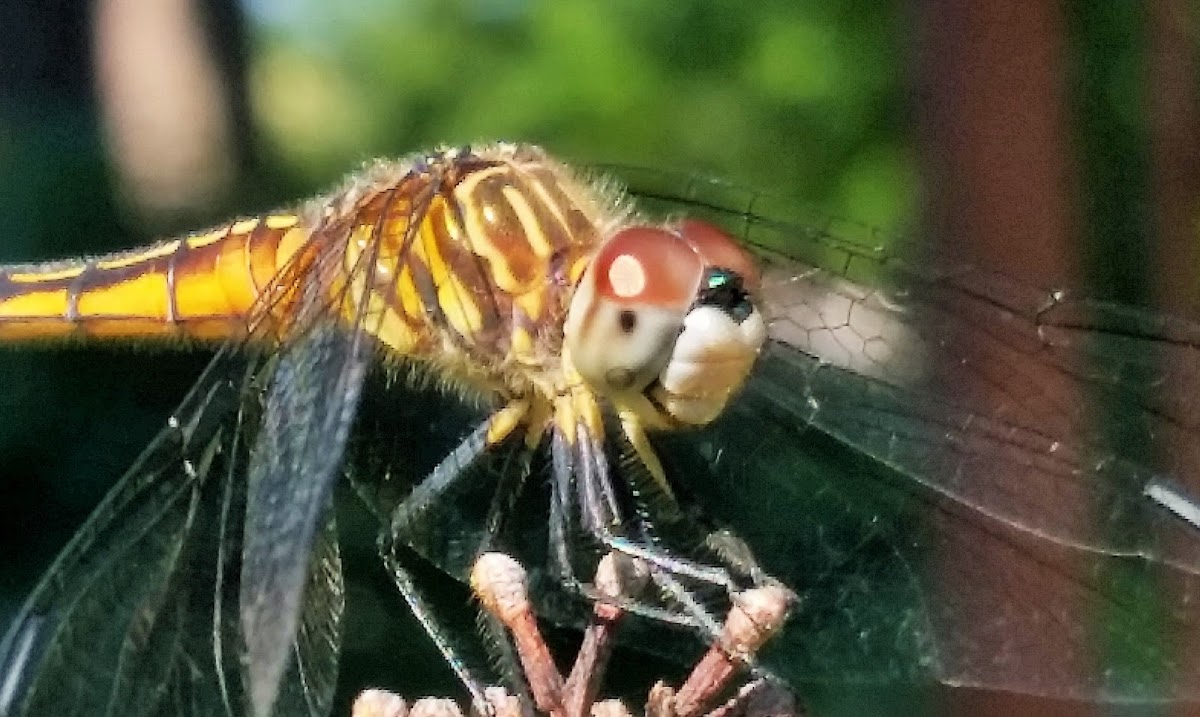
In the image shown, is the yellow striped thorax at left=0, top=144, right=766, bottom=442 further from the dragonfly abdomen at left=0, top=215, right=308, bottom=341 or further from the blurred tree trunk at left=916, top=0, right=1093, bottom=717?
the blurred tree trunk at left=916, top=0, right=1093, bottom=717

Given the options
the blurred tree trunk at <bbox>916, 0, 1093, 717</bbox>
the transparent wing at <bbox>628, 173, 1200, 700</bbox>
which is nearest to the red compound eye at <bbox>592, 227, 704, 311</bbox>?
the transparent wing at <bbox>628, 173, 1200, 700</bbox>

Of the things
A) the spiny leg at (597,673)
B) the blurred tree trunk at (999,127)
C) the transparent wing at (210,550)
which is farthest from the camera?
the blurred tree trunk at (999,127)

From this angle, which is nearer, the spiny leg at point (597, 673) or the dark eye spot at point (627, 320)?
the spiny leg at point (597, 673)

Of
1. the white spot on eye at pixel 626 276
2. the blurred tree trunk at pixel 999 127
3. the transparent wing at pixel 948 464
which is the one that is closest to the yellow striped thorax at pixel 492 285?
the white spot on eye at pixel 626 276

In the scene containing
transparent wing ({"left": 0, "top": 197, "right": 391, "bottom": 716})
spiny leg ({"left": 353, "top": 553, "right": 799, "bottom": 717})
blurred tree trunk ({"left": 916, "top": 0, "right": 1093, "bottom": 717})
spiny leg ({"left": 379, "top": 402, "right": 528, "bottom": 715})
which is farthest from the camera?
blurred tree trunk ({"left": 916, "top": 0, "right": 1093, "bottom": 717})

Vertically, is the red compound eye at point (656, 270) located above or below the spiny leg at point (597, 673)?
above

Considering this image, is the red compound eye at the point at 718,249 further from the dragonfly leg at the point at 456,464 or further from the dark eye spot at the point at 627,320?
the dragonfly leg at the point at 456,464

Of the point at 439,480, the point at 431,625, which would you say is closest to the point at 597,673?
the point at 431,625

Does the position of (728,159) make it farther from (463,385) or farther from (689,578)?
(689,578)
